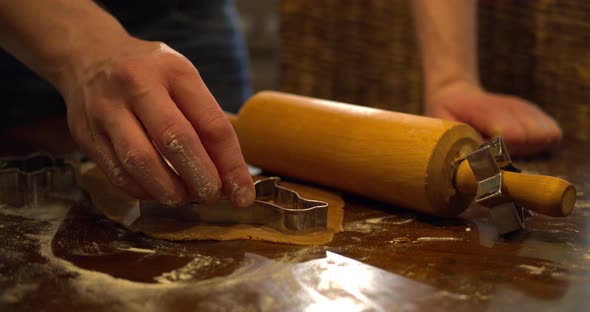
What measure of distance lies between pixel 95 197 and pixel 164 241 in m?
0.25

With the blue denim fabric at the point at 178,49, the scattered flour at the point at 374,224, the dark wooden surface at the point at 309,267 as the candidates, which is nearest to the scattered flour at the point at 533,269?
the dark wooden surface at the point at 309,267

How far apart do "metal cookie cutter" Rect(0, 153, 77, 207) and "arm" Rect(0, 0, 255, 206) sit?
0.62 ft

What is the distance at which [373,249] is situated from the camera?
929mm

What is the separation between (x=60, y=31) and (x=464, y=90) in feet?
2.97

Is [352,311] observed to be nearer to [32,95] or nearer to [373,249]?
[373,249]

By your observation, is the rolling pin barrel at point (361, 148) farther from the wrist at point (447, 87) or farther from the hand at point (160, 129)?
the wrist at point (447, 87)

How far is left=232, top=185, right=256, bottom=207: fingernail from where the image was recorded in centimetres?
95

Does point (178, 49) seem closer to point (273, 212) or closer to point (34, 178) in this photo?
point (34, 178)

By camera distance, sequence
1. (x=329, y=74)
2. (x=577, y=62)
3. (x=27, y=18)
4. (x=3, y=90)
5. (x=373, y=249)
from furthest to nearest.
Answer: (x=329, y=74), (x=577, y=62), (x=3, y=90), (x=27, y=18), (x=373, y=249)

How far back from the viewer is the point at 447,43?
1.60m

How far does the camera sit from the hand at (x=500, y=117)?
4.68 feet

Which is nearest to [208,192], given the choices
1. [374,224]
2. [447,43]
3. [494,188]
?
[374,224]

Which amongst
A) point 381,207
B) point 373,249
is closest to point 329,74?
point 381,207

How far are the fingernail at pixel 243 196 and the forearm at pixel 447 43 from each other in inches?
29.6
